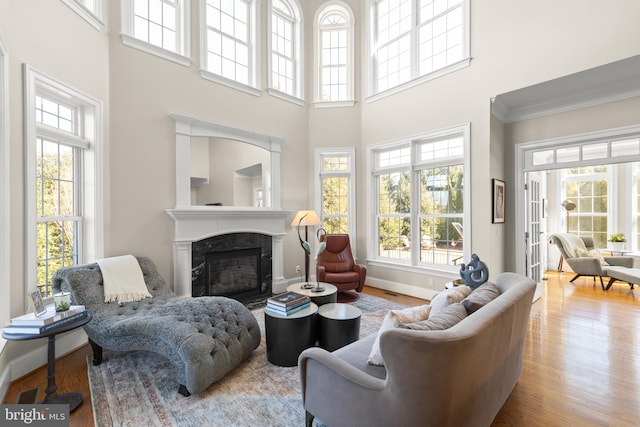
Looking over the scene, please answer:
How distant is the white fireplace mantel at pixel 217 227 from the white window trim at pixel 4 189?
61.4 inches

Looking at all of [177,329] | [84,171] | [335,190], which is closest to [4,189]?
[84,171]

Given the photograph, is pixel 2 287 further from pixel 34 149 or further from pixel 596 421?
pixel 596 421

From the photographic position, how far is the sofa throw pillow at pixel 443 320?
147 cm

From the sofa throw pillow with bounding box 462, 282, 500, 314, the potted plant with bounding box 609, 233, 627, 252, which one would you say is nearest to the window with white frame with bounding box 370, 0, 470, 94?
the sofa throw pillow with bounding box 462, 282, 500, 314

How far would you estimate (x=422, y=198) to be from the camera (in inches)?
192

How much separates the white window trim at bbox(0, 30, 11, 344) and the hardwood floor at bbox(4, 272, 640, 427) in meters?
0.68

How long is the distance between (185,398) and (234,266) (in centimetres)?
245

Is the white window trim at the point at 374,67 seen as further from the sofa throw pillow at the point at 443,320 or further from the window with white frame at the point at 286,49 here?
the sofa throw pillow at the point at 443,320

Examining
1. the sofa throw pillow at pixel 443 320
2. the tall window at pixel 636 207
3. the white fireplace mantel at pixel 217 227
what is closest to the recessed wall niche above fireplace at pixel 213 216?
the white fireplace mantel at pixel 217 227

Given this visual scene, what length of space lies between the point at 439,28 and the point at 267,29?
9.13ft

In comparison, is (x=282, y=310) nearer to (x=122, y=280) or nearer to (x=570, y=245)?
(x=122, y=280)

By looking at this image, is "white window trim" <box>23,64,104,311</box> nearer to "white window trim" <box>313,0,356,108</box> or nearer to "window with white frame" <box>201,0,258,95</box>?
"window with white frame" <box>201,0,258,95</box>

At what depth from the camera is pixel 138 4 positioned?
147 inches

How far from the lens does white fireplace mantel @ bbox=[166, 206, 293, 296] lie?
3.88 metres
